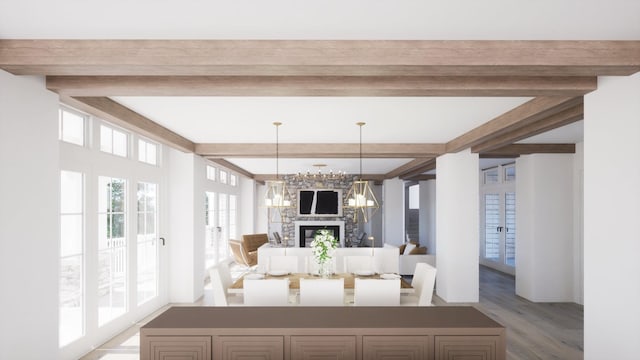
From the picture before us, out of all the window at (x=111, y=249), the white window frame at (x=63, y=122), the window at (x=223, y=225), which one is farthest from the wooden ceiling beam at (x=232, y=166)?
the white window frame at (x=63, y=122)

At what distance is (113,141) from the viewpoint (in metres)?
4.95

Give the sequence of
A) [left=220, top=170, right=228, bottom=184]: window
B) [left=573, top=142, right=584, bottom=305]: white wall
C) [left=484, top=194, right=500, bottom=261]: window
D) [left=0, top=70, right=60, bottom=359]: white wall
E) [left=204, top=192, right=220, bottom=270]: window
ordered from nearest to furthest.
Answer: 1. [left=0, top=70, right=60, bottom=359]: white wall
2. [left=573, top=142, right=584, bottom=305]: white wall
3. [left=204, top=192, right=220, bottom=270]: window
4. [left=484, top=194, right=500, bottom=261]: window
5. [left=220, top=170, right=228, bottom=184]: window

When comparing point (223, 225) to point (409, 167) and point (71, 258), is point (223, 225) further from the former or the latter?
point (71, 258)

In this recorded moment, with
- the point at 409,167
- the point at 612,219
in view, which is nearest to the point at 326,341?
the point at 612,219

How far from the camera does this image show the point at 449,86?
9.41 ft

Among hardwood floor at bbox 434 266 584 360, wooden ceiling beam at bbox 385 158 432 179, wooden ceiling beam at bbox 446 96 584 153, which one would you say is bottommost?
hardwood floor at bbox 434 266 584 360

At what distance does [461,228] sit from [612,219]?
3853 millimetres

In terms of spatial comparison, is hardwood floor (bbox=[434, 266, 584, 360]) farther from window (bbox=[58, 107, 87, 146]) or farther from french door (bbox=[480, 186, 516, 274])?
window (bbox=[58, 107, 87, 146])

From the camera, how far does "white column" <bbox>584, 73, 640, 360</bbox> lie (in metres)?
2.55

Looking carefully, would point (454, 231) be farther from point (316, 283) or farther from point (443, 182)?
point (316, 283)

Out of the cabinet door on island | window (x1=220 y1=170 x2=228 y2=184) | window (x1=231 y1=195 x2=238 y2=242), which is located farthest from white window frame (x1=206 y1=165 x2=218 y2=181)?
the cabinet door on island

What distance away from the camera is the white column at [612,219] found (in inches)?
101

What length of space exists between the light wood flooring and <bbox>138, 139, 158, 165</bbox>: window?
2401 mm

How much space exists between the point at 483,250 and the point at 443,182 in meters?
5.02
